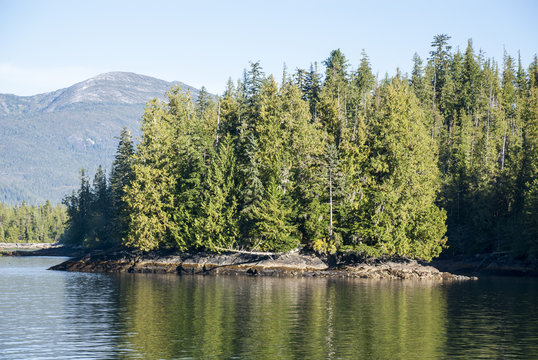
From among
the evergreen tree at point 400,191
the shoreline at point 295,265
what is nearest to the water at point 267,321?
the shoreline at point 295,265

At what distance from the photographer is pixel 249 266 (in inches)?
3051

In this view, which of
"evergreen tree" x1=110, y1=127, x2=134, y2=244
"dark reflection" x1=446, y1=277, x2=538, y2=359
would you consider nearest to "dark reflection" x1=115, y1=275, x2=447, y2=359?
"dark reflection" x1=446, y1=277, x2=538, y2=359

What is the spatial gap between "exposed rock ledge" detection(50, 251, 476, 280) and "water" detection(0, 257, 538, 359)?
948 cm

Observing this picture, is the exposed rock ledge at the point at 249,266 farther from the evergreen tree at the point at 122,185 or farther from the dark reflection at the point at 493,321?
the dark reflection at the point at 493,321

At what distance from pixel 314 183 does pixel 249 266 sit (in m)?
13.6

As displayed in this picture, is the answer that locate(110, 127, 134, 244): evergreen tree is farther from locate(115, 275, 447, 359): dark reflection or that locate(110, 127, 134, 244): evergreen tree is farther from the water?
locate(115, 275, 447, 359): dark reflection

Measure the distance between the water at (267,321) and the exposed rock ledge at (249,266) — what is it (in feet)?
31.1

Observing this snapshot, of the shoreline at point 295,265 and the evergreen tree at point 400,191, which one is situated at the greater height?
the evergreen tree at point 400,191

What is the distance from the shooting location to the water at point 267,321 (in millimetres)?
29312

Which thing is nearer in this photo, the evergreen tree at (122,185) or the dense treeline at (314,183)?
the dense treeline at (314,183)

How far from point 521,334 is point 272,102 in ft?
182

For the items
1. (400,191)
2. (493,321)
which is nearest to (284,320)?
(493,321)

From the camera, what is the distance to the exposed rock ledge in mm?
72500

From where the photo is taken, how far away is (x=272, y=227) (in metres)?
75.6
